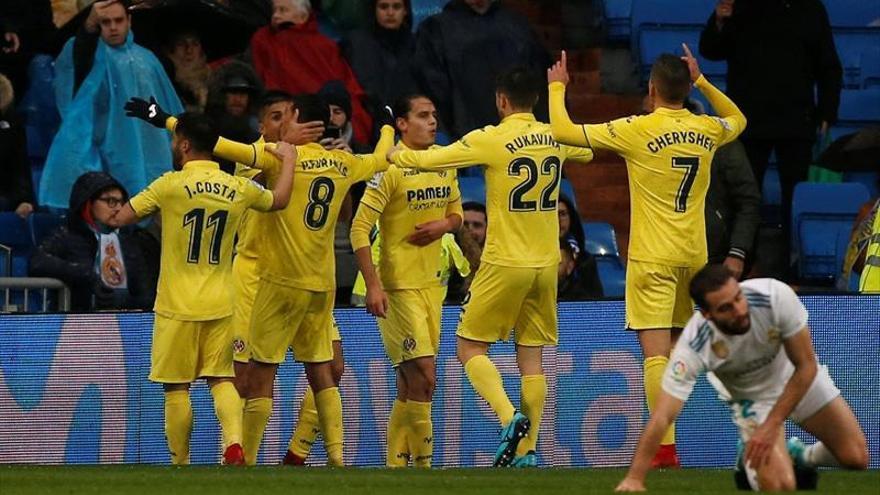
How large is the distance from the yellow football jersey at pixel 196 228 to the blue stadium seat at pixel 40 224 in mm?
3537

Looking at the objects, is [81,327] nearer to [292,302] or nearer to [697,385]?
[292,302]

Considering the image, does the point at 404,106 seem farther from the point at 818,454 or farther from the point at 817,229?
the point at 817,229

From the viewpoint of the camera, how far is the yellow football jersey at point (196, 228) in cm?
1356

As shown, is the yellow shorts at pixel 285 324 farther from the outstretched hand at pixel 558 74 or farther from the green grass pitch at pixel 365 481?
the outstretched hand at pixel 558 74

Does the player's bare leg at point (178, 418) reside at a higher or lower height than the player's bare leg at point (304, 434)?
higher

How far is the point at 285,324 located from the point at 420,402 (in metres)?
1.03

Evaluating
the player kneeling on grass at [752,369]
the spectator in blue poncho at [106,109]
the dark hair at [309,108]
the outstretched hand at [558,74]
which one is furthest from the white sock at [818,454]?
A: the spectator in blue poncho at [106,109]

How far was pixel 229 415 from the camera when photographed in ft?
44.5

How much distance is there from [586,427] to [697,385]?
30.8 inches

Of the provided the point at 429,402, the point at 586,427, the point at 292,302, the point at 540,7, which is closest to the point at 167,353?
the point at 292,302

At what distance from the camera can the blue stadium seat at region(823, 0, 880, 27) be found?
20641 mm

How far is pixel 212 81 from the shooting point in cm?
1725

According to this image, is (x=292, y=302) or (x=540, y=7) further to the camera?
(x=540, y=7)

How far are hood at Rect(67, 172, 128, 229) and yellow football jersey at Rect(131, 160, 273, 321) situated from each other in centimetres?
204
